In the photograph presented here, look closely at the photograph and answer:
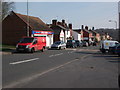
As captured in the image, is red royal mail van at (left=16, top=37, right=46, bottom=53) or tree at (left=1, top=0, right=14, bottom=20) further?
tree at (left=1, top=0, right=14, bottom=20)

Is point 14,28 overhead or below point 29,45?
overhead

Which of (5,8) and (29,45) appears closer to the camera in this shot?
(29,45)

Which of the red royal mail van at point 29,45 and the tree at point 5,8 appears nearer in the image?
the red royal mail van at point 29,45

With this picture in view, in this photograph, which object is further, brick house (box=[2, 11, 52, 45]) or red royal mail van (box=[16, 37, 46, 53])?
brick house (box=[2, 11, 52, 45])

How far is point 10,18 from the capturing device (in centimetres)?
4769

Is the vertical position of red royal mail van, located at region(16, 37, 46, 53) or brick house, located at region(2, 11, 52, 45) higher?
brick house, located at region(2, 11, 52, 45)

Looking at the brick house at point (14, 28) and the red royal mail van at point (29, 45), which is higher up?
the brick house at point (14, 28)

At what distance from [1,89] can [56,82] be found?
217 centimetres

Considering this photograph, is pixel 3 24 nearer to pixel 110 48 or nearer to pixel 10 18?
pixel 10 18

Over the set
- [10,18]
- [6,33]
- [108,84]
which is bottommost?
[108,84]

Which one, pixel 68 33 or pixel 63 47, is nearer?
pixel 63 47

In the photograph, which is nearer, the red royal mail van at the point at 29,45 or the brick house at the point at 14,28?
the red royal mail van at the point at 29,45

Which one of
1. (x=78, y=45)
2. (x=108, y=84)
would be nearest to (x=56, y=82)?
(x=108, y=84)

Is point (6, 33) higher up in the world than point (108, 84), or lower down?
higher up
